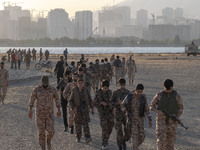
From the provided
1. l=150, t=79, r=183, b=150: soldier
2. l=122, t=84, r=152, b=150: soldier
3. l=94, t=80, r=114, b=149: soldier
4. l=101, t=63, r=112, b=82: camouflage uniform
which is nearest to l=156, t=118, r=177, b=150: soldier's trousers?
l=150, t=79, r=183, b=150: soldier

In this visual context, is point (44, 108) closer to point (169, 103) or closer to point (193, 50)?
point (169, 103)

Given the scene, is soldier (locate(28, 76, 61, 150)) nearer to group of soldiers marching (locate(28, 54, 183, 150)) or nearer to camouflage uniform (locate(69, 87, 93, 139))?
group of soldiers marching (locate(28, 54, 183, 150))

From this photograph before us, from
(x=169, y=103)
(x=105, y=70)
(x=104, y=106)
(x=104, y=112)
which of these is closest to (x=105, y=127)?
(x=104, y=112)

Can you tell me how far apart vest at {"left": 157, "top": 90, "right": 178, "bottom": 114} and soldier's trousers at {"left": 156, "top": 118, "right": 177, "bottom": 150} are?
0.64 ft

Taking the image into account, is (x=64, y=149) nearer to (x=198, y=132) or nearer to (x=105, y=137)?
(x=105, y=137)

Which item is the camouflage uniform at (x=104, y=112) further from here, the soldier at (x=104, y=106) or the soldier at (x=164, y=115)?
the soldier at (x=164, y=115)

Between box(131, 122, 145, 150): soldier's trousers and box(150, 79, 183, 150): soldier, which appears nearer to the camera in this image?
box(150, 79, 183, 150): soldier

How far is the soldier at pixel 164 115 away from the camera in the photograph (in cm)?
645

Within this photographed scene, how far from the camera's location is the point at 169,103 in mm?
6457

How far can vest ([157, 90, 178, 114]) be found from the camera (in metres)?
6.44

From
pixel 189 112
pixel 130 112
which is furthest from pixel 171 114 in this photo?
pixel 189 112

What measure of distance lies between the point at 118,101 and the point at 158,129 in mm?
1052

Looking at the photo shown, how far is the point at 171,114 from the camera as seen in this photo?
21.2 feet

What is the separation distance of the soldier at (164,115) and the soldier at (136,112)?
0.33m
